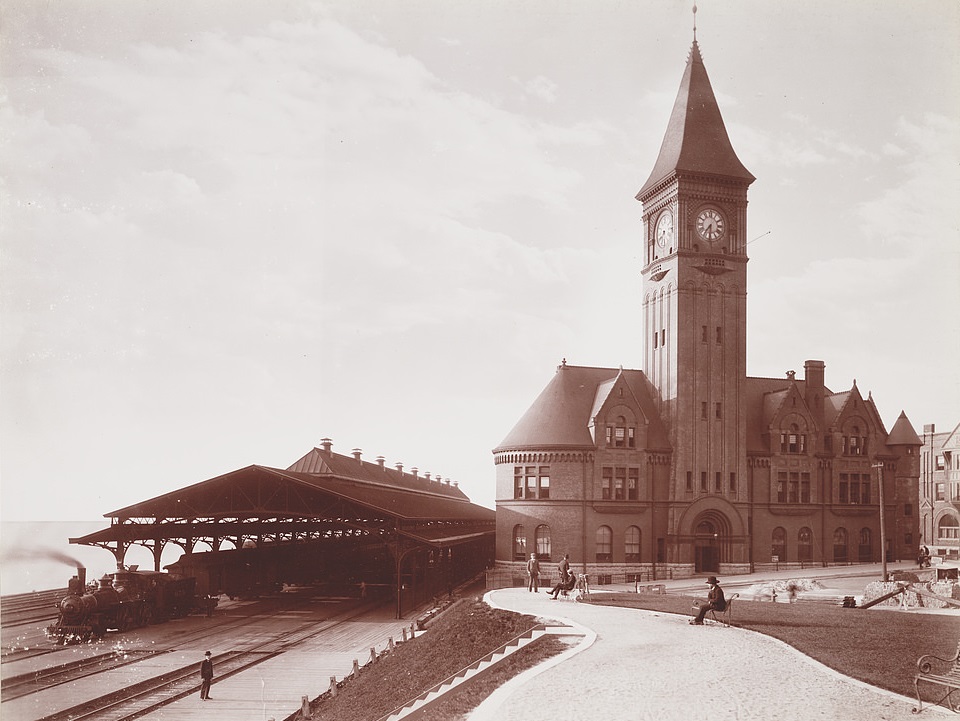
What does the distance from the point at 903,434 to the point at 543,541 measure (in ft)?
91.6

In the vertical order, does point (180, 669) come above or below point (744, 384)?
below

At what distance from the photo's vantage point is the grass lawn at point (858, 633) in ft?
62.6

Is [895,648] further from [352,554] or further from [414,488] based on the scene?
[414,488]

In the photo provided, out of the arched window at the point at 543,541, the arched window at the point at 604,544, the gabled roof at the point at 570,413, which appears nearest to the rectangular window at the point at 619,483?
the arched window at the point at 604,544

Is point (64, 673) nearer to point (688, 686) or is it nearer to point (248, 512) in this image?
point (248, 512)

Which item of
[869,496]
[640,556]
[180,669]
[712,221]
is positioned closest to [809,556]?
[869,496]

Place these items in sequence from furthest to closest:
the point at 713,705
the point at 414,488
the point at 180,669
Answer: the point at 414,488, the point at 180,669, the point at 713,705

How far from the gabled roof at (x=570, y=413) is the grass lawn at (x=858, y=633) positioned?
70.2 feet

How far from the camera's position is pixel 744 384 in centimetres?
5459

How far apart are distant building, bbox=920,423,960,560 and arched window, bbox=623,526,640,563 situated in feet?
89.1

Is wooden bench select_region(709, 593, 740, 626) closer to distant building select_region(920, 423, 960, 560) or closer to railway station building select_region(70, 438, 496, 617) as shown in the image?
railway station building select_region(70, 438, 496, 617)

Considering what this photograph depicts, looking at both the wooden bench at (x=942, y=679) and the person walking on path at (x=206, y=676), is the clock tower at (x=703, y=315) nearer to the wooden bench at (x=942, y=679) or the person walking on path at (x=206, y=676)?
the person walking on path at (x=206, y=676)

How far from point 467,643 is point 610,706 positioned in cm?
1054

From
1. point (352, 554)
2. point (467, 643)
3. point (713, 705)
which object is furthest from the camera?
point (352, 554)
